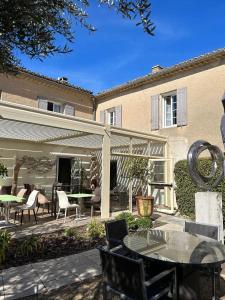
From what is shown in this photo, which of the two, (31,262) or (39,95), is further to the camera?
(39,95)

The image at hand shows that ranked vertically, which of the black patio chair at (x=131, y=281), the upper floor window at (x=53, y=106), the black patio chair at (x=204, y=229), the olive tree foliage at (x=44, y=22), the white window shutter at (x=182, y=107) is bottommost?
the black patio chair at (x=131, y=281)

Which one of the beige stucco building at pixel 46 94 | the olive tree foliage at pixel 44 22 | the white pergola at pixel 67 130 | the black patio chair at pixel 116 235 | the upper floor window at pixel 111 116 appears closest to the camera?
the olive tree foliage at pixel 44 22

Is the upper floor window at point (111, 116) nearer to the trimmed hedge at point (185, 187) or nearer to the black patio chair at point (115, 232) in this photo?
the trimmed hedge at point (185, 187)

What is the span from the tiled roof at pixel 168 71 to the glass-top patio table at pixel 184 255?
947 cm

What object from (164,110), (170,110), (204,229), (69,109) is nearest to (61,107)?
(69,109)

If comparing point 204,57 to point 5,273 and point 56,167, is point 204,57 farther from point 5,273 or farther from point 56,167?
point 5,273

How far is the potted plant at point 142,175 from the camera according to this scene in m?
10.6

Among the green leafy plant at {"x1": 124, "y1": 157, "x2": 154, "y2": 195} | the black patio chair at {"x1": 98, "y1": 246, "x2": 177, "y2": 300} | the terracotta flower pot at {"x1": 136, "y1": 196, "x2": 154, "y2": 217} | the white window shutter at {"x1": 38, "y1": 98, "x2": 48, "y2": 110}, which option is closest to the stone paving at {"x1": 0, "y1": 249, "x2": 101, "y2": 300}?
the black patio chair at {"x1": 98, "y1": 246, "x2": 177, "y2": 300}

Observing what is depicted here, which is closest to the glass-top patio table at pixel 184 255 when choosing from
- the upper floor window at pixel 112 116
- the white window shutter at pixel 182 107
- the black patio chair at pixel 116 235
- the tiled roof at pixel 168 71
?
the black patio chair at pixel 116 235

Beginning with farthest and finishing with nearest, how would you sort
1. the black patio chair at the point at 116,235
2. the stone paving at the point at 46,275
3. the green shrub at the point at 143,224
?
the green shrub at the point at 143,224 → the black patio chair at the point at 116,235 → the stone paving at the point at 46,275

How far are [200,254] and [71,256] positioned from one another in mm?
3176

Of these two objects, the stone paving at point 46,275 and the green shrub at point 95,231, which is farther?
the green shrub at point 95,231

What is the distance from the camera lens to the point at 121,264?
10.00 ft

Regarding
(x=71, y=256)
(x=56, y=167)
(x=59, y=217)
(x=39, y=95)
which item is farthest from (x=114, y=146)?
(x=71, y=256)
